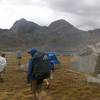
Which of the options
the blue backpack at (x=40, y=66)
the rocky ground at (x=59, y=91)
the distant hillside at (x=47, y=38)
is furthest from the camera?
the distant hillside at (x=47, y=38)

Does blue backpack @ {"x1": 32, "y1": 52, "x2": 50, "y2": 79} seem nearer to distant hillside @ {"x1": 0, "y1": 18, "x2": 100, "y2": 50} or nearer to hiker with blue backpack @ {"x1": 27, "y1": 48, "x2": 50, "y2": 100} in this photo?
hiker with blue backpack @ {"x1": 27, "y1": 48, "x2": 50, "y2": 100}

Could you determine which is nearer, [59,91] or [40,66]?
[40,66]

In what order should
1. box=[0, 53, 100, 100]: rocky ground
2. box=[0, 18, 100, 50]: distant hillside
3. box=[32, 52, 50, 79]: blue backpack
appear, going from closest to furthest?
box=[32, 52, 50, 79]: blue backpack < box=[0, 53, 100, 100]: rocky ground < box=[0, 18, 100, 50]: distant hillside

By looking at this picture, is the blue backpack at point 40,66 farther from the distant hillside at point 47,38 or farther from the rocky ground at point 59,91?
the distant hillside at point 47,38

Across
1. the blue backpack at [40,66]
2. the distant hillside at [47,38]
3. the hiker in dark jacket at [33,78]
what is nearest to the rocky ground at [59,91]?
the hiker in dark jacket at [33,78]

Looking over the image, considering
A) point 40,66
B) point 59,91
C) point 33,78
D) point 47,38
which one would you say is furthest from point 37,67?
point 47,38

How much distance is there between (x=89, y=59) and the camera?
66.3ft

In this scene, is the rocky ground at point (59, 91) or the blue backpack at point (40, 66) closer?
the blue backpack at point (40, 66)

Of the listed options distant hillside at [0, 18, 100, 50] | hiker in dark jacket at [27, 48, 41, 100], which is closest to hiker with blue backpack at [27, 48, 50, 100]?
hiker in dark jacket at [27, 48, 41, 100]

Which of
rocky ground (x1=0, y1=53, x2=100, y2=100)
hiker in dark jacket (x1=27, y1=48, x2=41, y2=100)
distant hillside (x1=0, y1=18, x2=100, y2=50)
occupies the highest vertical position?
distant hillside (x1=0, y1=18, x2=100, y2=50)

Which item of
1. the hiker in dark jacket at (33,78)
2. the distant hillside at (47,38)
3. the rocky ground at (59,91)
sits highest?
the distant hillside at (47,38)

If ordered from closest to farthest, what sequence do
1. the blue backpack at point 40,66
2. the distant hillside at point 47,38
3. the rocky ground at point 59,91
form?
the blue backpack at point 40,66 → the rocky ground at point 59,91 → the distant hillside at point 47,38

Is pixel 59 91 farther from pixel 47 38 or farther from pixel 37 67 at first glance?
pixel 47 38

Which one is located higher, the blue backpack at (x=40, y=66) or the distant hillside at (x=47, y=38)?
the distant hillside at (x=47, y=38)
